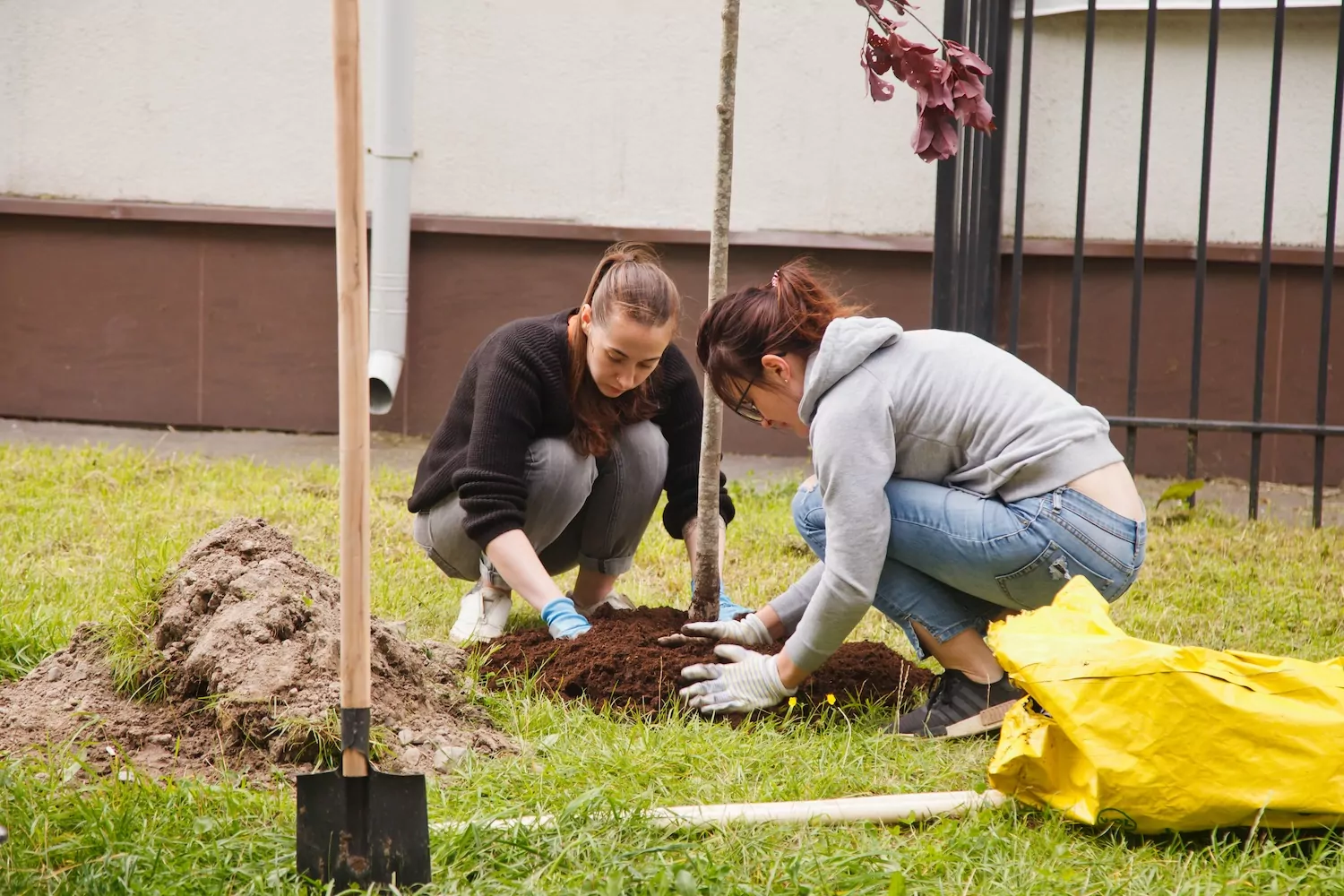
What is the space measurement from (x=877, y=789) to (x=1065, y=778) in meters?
0.35

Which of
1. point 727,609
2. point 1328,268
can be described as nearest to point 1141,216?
point 1328,268

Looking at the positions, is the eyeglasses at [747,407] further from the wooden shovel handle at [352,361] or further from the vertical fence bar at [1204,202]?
the vertical fence bar at [1204,202]

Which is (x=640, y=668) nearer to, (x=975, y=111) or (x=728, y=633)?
(x=728, y=633)

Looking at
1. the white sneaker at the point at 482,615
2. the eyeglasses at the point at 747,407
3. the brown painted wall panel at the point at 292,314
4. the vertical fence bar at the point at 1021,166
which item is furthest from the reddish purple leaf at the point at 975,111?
the brown painted wall panel at the point at 292,314

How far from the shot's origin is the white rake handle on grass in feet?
7.04

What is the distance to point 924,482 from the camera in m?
2.80

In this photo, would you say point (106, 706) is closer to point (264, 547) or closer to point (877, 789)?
point (264, 547)

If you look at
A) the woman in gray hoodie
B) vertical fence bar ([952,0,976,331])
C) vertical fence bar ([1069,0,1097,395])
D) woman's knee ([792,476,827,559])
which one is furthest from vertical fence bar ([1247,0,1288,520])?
woman's knee ([792,476,827,559])

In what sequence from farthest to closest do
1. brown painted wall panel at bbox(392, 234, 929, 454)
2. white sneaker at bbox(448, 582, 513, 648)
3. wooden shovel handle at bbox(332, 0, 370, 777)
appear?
brown painted wall panel at bbox(392, 234, 929, 454) < white sneaker at bbox(448, 582, 513, 648) < wooden shovel handle at bbox(332, 0, 370, 777)

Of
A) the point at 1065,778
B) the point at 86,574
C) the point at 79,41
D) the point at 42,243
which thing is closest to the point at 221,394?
the point at 42,243

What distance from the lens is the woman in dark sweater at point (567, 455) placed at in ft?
10.4

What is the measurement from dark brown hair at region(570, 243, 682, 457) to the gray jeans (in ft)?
0.19

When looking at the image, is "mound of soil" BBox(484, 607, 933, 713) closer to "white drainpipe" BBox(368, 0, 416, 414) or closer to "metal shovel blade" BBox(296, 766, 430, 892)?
"metal shovel blade" BBox(296, 766, 430, 892)

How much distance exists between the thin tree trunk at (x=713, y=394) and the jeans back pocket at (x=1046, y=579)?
752 millimetres
